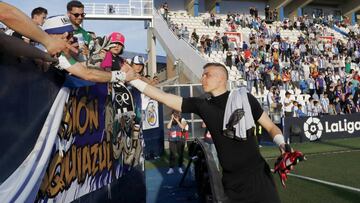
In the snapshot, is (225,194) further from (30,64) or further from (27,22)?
(27,22)

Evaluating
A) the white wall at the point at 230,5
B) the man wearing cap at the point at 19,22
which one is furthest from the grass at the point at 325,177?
the white wall at the point at 230,5

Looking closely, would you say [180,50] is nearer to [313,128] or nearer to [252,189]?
[313,128]

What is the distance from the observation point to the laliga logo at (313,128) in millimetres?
19203

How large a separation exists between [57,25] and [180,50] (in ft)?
84.1

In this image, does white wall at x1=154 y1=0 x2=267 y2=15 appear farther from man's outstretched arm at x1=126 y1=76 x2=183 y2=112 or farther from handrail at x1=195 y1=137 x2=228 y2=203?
man's outstretched arm at x1=126 y1=76 x2=183 y2=112

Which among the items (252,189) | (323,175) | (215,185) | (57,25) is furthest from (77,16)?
(323,175)

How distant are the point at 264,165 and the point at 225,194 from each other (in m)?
0.45

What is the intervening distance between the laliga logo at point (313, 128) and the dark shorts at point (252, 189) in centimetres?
1586

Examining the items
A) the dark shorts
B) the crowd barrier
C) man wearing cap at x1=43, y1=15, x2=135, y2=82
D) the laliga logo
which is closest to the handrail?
the dark shorts

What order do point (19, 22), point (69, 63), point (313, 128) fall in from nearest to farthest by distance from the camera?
1. point (19, 22)
2. point (69, 63)
3. point (313, 128)

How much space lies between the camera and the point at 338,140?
1889 centimetres

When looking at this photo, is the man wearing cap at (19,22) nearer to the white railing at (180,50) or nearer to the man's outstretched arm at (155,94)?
the man's outstretched arm at (155,94)

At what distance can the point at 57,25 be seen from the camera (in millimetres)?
3816

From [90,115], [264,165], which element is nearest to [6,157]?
[90,115]
